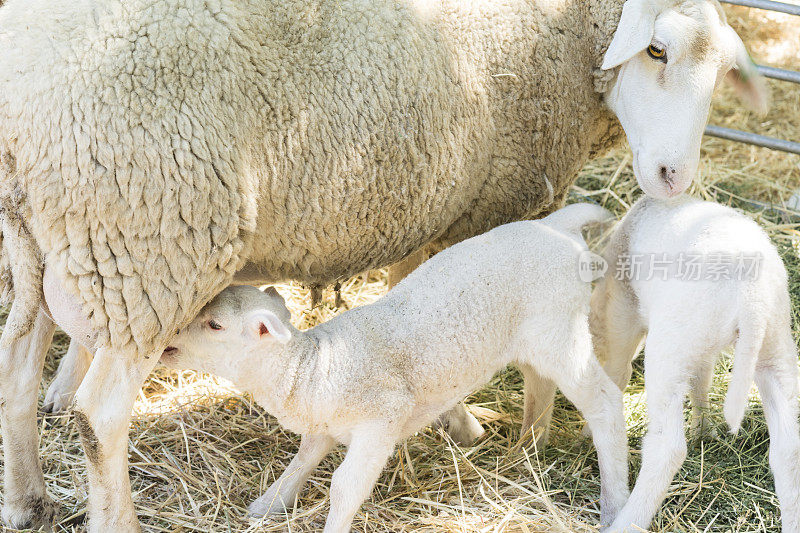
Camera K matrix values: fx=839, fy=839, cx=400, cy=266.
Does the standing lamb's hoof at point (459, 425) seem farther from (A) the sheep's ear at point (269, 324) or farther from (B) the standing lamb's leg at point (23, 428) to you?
(B) the standing lamb's leg at point (23, 428)

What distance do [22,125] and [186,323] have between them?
2.36ft

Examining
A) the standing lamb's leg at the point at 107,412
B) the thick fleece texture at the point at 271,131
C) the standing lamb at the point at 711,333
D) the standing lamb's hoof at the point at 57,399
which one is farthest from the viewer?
the standing lamb's hoof at the point at 57,399

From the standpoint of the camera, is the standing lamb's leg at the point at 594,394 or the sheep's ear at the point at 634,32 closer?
the standing lamb's leg at the point at 594,394

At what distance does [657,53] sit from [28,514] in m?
2.70

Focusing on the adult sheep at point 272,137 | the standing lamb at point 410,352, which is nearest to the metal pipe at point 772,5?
the adult sheep at point 272,137

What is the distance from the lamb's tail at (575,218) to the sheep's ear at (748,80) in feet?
2.66

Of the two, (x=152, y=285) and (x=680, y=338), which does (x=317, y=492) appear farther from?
(x=680, y=338)

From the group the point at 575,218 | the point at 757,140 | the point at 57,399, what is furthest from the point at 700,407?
the point at 57,399

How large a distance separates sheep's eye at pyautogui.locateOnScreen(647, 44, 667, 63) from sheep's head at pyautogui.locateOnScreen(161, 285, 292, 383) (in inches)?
63.8

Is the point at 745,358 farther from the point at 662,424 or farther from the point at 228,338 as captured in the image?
the point at 228,338

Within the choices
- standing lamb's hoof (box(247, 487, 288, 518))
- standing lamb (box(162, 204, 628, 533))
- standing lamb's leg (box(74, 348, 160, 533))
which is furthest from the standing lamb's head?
standing lamb's leg (box(74, 348, 160, 533))

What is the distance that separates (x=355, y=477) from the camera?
103 inches

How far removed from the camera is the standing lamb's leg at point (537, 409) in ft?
10.6

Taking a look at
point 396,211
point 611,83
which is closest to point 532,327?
point 396,211
